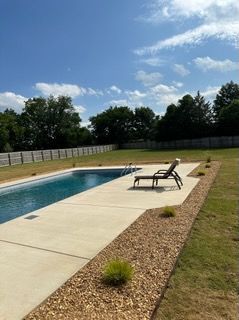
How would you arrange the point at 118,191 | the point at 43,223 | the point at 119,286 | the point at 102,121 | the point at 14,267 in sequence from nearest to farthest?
the point at 119,286 → the point at 14,267 → the point at 43,223 → the point at 118,191 → the point at 102,121

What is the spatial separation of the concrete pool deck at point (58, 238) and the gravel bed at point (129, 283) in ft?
0.56

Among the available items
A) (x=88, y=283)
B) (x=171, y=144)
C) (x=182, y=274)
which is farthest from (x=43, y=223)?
(x=171, y=144)

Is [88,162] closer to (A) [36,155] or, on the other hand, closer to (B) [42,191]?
(A) [36,155]

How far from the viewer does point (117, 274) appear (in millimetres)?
3496

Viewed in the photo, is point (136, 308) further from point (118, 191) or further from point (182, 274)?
point (118, 191)

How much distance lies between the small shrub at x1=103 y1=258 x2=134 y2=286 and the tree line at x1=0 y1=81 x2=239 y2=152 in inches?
1587

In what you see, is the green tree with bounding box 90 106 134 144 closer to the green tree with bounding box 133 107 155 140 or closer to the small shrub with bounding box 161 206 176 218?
the green tree with bounding box 133 107 155 140

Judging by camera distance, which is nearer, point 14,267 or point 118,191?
point 14,267

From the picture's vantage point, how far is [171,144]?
1806 inches

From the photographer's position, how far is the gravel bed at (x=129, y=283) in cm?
296

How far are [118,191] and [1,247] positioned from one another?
16.9ft

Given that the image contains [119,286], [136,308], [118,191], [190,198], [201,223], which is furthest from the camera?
[118,191]

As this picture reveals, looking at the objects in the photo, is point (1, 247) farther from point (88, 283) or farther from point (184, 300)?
point (184, 300)

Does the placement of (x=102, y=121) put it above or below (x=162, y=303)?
above
